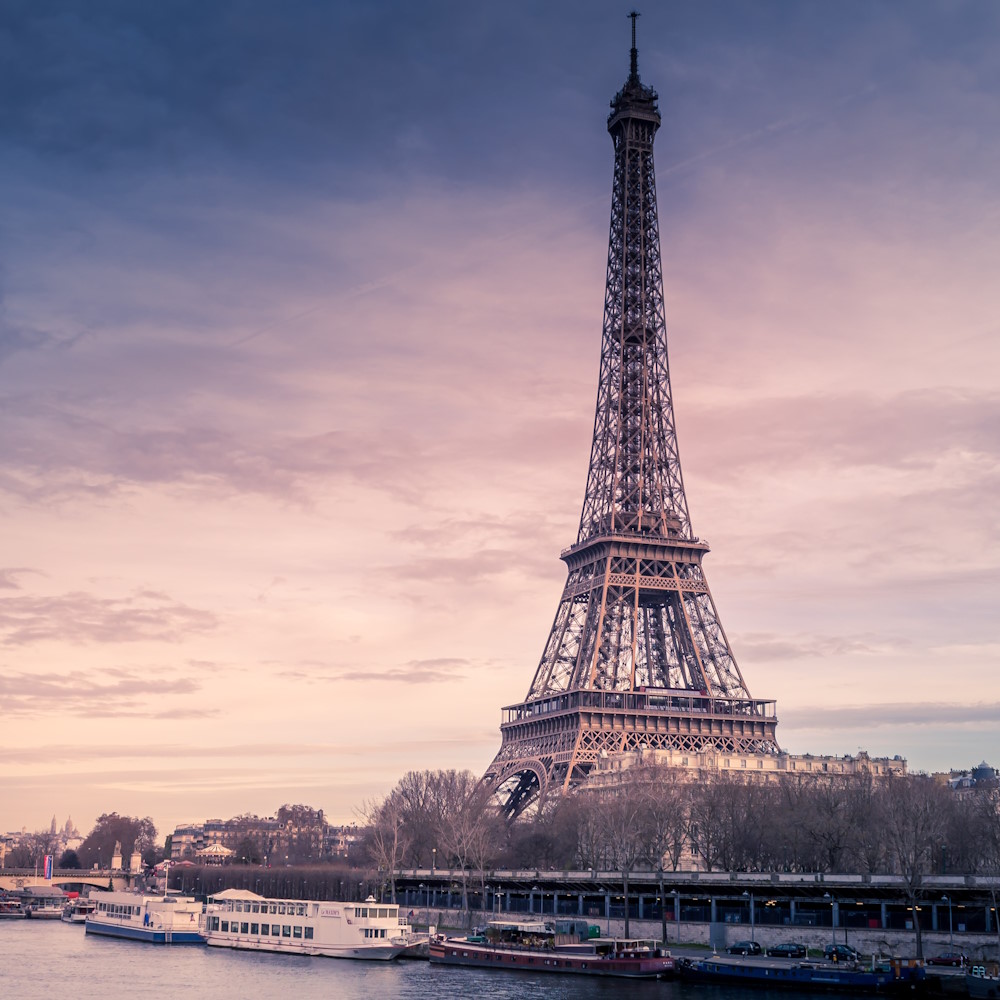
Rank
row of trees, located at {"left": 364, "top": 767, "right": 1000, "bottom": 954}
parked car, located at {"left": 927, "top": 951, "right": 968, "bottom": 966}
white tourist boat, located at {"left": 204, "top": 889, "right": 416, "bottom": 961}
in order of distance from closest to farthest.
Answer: parked car, located at {"left": 927, "top": 951, "right": 968, "bottom": 966}
white tourist boat, located at {"left": 204, "top": 889, "right": 416, "bottom": 961}
row of trees, located at {"left": 364, "top": 767, "right": 1000, "bottom": 954}

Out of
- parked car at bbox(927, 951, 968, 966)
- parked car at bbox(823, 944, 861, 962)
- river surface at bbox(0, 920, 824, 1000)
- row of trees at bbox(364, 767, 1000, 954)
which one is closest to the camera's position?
river surface at bbox(0, 920, 824, 1000)

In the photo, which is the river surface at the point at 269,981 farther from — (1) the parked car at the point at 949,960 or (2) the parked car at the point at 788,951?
(1) the parked car at the point at 949,960

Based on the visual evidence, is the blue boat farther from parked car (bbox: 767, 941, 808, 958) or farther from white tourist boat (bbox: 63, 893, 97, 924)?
white tourist boat (bbox: 63, 893, 97, 924)

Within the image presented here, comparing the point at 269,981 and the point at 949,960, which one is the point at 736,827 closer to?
the point at 949,960

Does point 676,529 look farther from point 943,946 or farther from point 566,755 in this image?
point 943,946

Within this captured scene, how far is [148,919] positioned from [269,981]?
41.7 m

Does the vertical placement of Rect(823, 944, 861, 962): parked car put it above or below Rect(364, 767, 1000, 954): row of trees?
below

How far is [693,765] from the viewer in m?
146

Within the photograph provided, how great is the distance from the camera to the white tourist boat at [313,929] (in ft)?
325

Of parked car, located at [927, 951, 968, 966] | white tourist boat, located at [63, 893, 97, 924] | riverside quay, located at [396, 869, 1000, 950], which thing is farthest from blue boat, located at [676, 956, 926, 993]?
white tourist boat, located at [63, 893, 97, 924]

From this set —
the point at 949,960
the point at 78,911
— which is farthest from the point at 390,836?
the point at 949,960

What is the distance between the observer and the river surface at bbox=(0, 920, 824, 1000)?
73.7m

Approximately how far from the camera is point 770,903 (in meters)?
94.1

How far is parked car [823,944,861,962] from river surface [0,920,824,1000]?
8915mm
